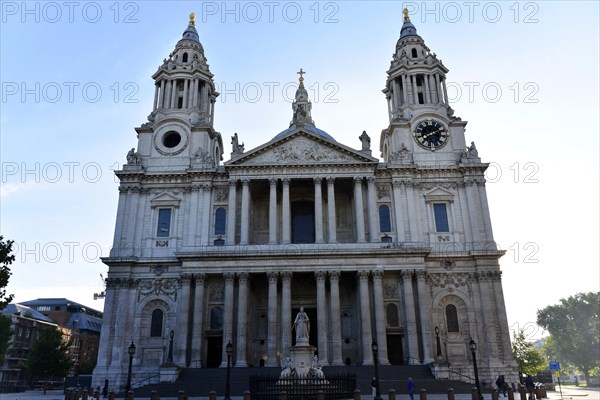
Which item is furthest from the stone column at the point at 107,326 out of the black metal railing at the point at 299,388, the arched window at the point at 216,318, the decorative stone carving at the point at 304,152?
the black metal railing at the point at 299,388

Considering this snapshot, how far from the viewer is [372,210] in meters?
39.7

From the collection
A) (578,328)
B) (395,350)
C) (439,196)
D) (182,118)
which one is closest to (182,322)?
(395,350)

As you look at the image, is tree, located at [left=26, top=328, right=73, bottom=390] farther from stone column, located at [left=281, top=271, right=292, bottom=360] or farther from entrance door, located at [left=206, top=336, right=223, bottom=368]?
stone column, located at [left=281, top=271, right=292, bottom=360]

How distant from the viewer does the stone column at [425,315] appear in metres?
34.6

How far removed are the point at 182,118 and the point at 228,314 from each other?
20.0 m

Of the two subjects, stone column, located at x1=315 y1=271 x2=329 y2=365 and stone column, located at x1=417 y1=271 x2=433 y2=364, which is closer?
stone column, located at x1=315 y1=271 x2=329 y2=365

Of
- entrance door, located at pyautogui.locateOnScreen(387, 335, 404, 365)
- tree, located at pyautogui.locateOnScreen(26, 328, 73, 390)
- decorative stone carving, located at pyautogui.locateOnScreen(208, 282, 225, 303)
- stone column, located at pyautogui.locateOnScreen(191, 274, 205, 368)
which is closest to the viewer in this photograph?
stone column, located at pyautogui.locateOnScreen(191, 274, 205, 368)

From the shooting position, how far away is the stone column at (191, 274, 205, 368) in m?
35.1

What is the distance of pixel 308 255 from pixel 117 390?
679 inches

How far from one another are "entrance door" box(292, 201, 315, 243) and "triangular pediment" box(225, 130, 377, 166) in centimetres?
527

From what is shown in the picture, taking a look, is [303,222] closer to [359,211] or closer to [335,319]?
[359,211]

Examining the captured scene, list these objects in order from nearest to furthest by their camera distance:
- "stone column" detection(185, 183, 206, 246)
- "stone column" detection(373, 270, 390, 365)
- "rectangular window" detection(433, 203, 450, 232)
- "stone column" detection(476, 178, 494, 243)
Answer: "stone column" detection(373, 270, 390, 365), "stone column" detection(476, 178, 494, 243), "stone column" detection(185, 183, 206, 246), "rectangular window" detection(433, 203, 450, 232)

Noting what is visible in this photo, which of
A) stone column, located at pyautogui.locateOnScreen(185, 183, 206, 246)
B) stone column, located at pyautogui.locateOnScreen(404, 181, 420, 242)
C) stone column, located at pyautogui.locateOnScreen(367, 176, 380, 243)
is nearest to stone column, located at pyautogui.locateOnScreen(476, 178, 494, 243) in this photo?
stone column, located at pyautogui.locateOnScreen(404, 181, 420, 242)

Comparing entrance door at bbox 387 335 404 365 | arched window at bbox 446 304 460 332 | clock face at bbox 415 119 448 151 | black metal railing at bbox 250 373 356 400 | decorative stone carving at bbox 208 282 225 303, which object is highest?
clock face at bbox 415 119 448 151
